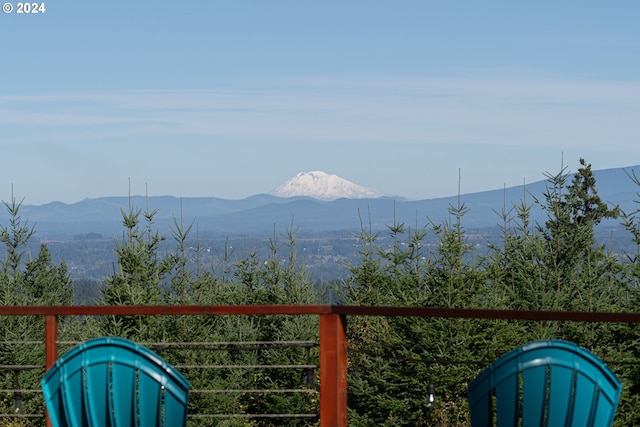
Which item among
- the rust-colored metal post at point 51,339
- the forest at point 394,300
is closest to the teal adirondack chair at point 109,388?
the rust-colored metal post at point 51,339

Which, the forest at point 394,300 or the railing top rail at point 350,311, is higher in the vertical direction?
the railing top rail at point 350,311

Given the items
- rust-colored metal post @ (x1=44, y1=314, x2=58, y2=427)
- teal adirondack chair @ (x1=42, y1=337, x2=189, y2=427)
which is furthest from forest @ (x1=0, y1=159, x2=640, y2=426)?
teal adirondack chair @ (x1=42, y1=337, x2=189, y2=427)

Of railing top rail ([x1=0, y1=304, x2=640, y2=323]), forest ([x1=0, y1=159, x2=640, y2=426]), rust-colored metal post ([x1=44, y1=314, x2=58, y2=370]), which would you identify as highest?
railing top rail ([x1=0, y1=304, x2=640, y2=323])

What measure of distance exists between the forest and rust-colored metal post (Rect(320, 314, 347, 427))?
9.23m

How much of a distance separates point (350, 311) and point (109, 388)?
1556mm

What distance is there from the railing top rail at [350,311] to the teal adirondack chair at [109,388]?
122cm

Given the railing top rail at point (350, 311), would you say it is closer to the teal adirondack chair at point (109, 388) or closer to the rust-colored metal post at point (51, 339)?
the rust-colored metal post at point (51, 339)

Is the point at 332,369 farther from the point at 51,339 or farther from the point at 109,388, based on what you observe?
the point at 109,388

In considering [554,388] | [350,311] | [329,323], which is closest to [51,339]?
[329,323]

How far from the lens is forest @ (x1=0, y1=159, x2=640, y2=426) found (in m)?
15.2

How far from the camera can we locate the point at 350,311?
3.95 meters

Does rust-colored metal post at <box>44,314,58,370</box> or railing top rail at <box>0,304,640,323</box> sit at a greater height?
railing top rail at <box>0,304,640,323</box>

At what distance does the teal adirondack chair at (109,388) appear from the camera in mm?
2598

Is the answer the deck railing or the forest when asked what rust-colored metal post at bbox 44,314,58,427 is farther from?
the forest
